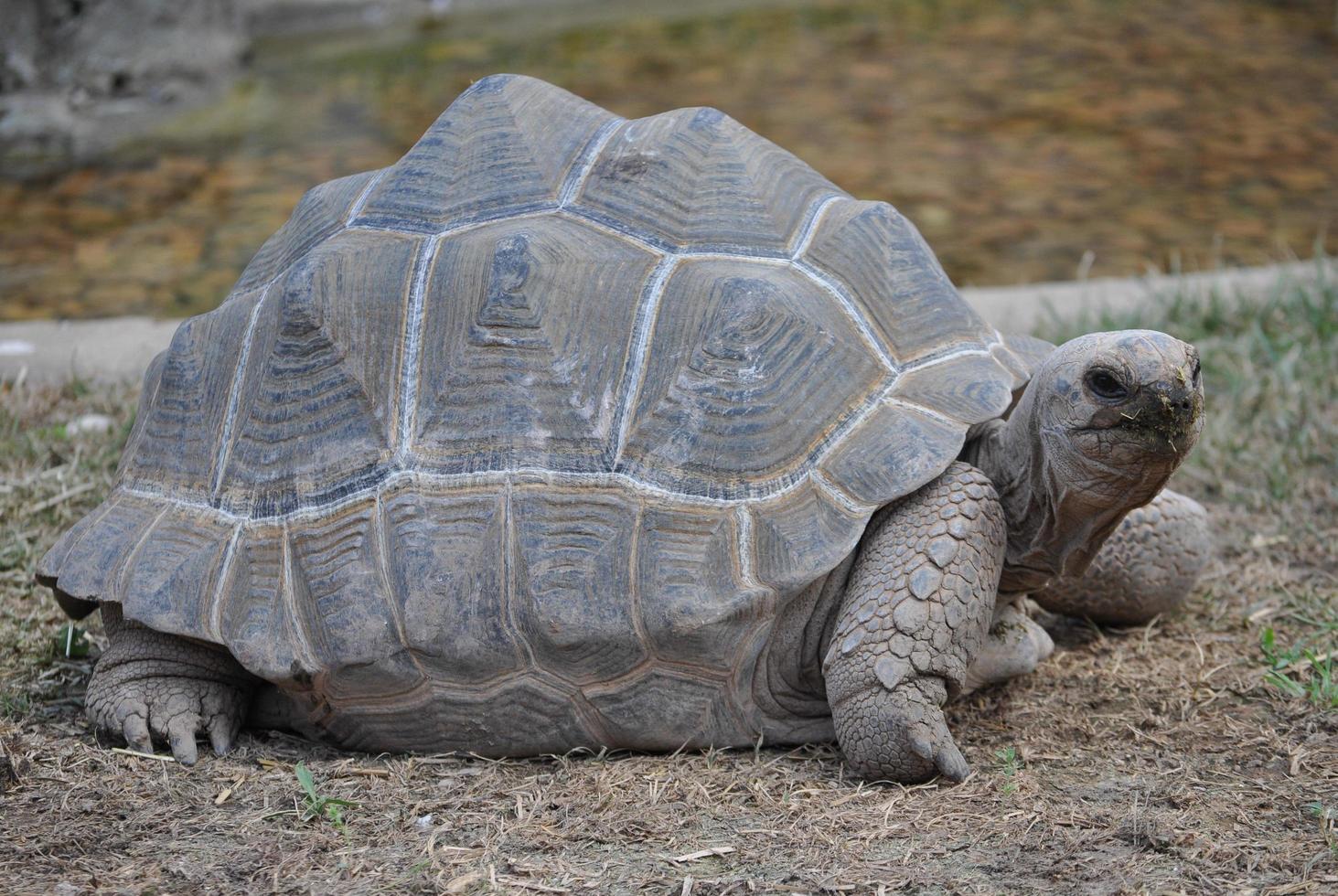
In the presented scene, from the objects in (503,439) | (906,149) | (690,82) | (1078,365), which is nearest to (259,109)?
(690,82)

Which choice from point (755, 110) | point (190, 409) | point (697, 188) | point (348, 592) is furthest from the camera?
point (755, 110)

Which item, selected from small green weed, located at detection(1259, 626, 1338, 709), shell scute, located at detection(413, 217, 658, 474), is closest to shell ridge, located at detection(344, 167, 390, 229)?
shell scute, located at detection(413, 217, 658, 474)

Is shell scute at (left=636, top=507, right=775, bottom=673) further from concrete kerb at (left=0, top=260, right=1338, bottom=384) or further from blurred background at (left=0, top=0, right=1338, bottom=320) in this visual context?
blurred background at (left=0, top=0, right=1338, bottom=320)

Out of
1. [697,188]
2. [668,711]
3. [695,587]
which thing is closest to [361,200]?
[697,188]

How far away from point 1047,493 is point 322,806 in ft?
5.18

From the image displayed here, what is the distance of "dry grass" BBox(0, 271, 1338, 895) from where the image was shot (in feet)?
8.09

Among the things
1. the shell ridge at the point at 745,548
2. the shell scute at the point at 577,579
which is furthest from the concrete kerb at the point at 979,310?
the shell scute at the point at 577,579

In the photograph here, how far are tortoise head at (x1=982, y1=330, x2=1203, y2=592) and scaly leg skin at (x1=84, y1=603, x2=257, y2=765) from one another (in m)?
1.76

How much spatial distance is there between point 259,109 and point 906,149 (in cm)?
434

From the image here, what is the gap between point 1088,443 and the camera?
2695 mm

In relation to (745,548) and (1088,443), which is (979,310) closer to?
(1088,443)

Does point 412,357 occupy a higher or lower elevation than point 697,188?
lower

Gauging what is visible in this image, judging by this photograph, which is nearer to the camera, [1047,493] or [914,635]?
[914,635]

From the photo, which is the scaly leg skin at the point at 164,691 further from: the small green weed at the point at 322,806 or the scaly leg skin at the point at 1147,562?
the scaly leg skin at the point at 1147,562
